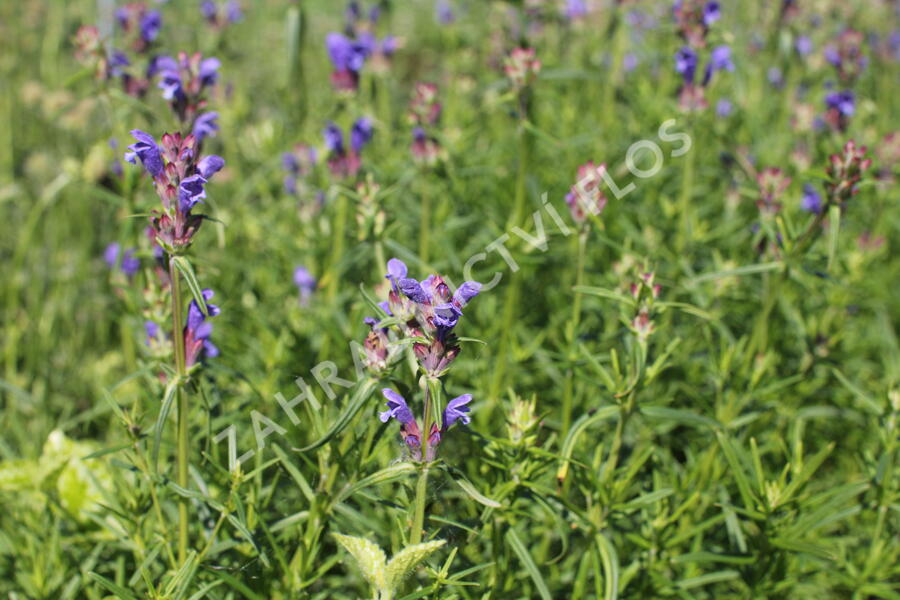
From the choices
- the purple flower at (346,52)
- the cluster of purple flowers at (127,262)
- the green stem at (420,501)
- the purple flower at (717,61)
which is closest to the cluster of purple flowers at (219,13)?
the purple flower at (346,52)

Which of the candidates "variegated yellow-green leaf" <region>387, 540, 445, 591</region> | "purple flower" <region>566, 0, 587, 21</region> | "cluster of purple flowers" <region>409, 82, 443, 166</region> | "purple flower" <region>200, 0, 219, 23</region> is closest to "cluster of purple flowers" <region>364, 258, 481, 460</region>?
"variegated yellow-green leaf" <region>387, 540, 445, 591</region>

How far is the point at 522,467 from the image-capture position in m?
2.21

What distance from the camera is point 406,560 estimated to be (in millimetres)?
1820

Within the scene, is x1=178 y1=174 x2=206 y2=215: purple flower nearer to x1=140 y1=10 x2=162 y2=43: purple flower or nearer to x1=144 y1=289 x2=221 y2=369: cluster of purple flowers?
x1=144 y1=289 x2=221 y2=369: cluster of purple flowers

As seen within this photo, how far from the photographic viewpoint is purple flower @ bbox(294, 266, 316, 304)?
141 inches

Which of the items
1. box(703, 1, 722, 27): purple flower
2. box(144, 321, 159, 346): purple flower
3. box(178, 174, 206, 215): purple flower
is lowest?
box(144, 321, 159, 346): purple flower

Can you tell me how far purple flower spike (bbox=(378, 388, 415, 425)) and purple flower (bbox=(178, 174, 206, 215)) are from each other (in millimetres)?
668

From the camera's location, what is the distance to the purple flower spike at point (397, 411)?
6.12ft

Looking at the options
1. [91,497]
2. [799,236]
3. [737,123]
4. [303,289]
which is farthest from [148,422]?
[737,123]

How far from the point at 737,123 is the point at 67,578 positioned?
457 centimetres

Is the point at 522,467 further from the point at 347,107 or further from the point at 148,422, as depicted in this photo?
the point at 347,107

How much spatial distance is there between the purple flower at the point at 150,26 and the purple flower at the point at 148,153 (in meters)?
2.05

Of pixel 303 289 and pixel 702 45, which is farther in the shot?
pixel 303 289

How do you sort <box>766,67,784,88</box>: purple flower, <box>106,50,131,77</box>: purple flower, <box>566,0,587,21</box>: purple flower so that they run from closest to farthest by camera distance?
1. <box>106,50,131,77</box>: purple flower
2. <box>566,0,587,21</box>: purple flower
3. <box>766,67,784,88</box>: purple flower
